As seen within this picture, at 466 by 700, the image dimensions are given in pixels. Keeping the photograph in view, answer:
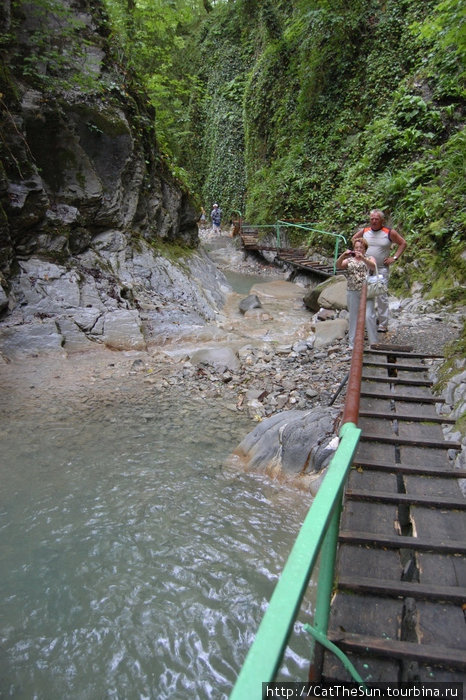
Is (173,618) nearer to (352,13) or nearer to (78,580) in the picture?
(78,580)

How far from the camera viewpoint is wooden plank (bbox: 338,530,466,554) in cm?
210

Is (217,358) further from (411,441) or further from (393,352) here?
(411,441)

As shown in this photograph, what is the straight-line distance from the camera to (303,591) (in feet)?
3.19

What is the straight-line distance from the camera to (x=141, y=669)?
2.78 metres

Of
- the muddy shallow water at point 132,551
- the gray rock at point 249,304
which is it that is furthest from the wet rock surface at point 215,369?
the gray rock at point 249,304

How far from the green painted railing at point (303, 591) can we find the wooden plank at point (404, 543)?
0.53 m

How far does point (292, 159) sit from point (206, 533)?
1836cm

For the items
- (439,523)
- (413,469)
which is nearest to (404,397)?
(413,469)

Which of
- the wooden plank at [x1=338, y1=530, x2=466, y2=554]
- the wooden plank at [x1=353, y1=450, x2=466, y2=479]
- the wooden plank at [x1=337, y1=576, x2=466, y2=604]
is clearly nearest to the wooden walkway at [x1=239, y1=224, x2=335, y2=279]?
the wooden plank at [x1=353, y1=450, x2=466, y2=479]

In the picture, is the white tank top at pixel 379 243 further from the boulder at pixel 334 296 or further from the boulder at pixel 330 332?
the boulder at pixel 334 296

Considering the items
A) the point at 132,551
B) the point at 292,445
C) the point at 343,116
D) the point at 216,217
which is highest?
the point at 343,116

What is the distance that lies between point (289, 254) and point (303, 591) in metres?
17.4

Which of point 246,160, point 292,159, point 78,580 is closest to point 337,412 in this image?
point 78,580

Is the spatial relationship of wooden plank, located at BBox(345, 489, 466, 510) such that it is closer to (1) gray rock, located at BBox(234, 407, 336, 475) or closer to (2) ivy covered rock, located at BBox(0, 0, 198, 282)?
(1) gray rock, located at BBox(234, 407, 336, 475)
